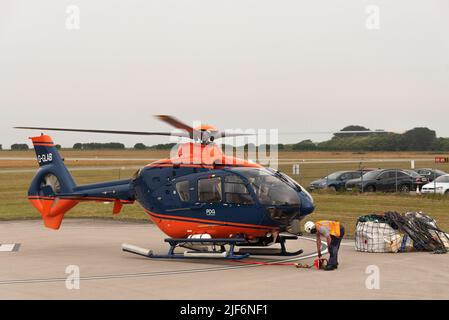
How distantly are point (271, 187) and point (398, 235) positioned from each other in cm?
404

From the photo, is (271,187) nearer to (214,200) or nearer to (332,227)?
(214,200)

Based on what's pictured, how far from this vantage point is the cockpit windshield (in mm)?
16234

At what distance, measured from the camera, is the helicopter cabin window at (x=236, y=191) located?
16500 mm

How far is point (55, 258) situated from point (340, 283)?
7685 millimetres

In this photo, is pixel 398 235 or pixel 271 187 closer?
pixel 271 187

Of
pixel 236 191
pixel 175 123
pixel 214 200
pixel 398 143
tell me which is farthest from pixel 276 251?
pixel 398 143

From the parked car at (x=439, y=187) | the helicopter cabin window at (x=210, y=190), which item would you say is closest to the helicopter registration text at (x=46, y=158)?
the helicopter cabin window at (x=210, y=190)

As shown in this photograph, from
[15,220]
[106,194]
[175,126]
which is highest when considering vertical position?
[175,126]

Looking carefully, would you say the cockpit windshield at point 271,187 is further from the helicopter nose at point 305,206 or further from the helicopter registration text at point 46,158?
the helicopter registration text at point 46,158

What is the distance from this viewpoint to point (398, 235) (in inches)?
716

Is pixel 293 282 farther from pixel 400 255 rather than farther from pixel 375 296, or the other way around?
pixel 400 255

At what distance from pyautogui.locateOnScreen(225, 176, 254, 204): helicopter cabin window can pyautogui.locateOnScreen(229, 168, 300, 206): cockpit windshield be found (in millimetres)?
185
